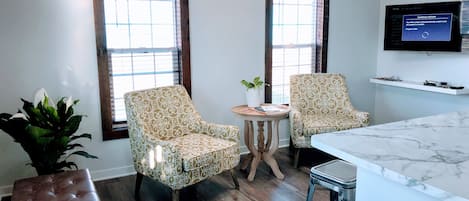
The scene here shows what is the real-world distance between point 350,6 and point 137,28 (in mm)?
2599

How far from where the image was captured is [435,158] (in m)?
1.54

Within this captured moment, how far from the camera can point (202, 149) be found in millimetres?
3133

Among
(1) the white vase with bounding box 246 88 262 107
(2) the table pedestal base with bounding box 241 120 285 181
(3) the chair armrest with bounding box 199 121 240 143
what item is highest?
(1) the white vase with bounding box 246 88 262 107

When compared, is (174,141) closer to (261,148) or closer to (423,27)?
(261,148)

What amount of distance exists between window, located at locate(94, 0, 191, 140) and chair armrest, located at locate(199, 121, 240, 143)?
0.56 metres

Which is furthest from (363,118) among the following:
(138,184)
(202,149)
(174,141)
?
(138,184)

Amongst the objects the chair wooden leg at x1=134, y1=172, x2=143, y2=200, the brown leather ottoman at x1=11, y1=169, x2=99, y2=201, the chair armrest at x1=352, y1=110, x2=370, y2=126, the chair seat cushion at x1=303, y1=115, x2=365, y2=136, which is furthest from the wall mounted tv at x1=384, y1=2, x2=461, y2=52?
the brown leather ottoman at x1=11, y1=169, x2=99, y2=201

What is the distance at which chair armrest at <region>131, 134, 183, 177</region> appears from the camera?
2.90 metres

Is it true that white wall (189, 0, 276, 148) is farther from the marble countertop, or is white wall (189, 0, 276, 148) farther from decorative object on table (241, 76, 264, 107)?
the marble countertop

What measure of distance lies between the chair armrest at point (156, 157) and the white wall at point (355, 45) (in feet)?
8.58

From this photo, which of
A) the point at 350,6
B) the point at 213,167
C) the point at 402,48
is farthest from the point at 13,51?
the point at 402,48

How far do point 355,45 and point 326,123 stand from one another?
1.44 meters

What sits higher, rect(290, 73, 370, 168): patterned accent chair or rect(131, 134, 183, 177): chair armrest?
rect(290, 73, 370, 168): patterned accent chair

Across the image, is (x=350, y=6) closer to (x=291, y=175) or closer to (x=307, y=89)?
(x=307, y=89)
